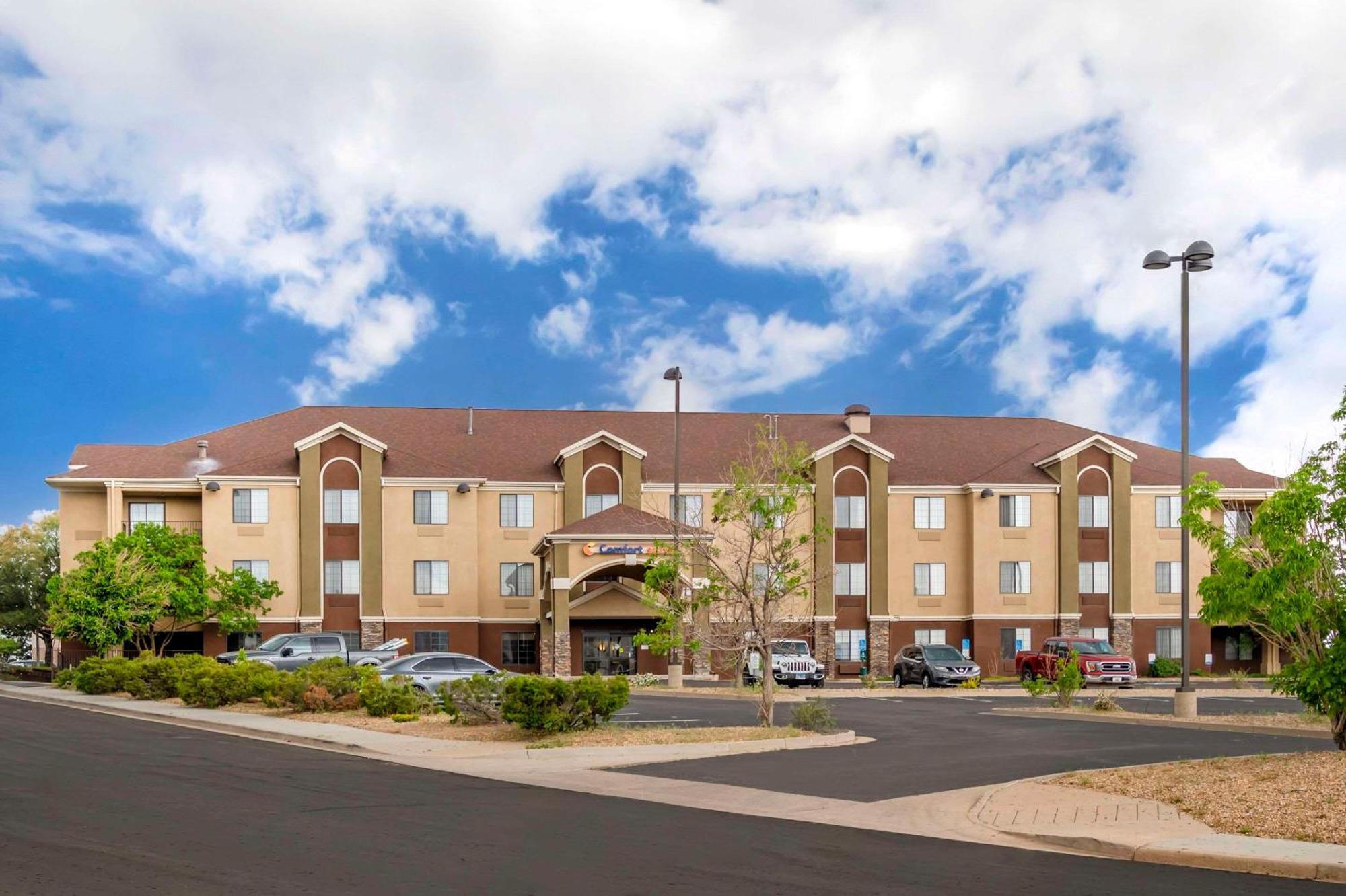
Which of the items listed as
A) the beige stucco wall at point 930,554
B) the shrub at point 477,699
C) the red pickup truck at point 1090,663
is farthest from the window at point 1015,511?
the shrub at point 477,699

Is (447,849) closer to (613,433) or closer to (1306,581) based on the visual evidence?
(1306,581)

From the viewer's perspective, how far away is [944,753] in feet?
71.3

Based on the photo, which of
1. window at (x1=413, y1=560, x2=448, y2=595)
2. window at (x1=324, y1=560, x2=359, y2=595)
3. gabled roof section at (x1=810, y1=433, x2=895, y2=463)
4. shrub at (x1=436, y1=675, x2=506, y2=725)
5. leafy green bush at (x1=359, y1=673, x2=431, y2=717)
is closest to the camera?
shrub at (x1=436, y1=675, x2=506, y2=725)

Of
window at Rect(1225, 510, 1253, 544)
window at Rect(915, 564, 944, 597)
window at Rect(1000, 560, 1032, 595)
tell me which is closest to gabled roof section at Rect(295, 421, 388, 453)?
window at Rect(915, 564, 944, 597)

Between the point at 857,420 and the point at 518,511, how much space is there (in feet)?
58.3

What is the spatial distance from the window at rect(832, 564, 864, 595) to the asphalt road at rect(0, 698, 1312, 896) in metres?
42.4

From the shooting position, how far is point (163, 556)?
52625 mm

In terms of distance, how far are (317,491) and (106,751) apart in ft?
115

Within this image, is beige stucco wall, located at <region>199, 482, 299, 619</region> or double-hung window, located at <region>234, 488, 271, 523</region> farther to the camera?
double-hung window, located at <region>234, 488, 271, 523</region>

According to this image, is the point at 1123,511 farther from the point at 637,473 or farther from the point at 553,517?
the point at 553,517

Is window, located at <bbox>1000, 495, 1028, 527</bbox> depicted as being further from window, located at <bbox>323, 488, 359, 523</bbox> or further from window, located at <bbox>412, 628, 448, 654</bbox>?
window, located at <bbox>323, 488, 359, 523</bbox>

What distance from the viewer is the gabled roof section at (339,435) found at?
5538 centimetres

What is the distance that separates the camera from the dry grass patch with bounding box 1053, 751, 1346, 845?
41.6 ft

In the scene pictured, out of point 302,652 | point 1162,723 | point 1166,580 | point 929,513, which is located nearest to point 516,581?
point 302,652
